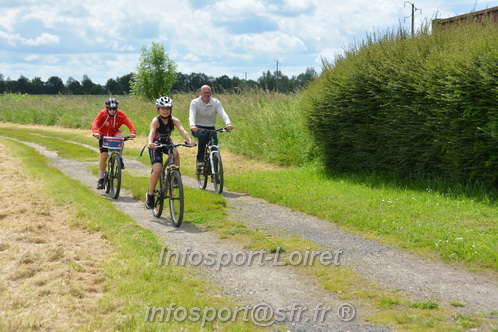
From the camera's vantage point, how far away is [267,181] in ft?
43.3

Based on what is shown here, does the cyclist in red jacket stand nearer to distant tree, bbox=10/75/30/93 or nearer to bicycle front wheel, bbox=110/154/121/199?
bicycle front wheel, bbox=110/154/121/199

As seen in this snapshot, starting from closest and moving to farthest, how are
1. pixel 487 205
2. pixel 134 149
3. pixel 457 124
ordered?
pixel 487 205 < pixel 457 124 < pixel 134 149

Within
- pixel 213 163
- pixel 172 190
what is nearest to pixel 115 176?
pixel 213 163

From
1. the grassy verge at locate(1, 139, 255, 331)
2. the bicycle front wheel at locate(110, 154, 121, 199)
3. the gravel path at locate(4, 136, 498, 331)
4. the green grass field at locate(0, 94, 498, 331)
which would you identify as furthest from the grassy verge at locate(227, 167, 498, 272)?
the grassy verge at locate(1, 139, 255, 331)

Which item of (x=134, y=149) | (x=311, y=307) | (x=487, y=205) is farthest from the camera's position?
(x=134, y=149)

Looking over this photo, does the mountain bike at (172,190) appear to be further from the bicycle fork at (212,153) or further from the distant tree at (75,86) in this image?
the distant tree at (75,86)

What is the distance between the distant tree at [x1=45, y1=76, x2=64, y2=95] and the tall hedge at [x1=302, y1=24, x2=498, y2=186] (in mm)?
107424

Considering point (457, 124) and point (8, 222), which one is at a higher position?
point (457, 124)

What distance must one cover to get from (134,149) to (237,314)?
59.8ft

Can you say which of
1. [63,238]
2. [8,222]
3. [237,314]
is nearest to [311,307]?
[237,314]

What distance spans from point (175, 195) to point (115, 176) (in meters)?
3.11

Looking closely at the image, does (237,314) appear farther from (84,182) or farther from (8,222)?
(84,182)

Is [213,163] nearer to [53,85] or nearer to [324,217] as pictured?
[324,217]

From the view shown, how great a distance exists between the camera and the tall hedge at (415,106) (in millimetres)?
9586
